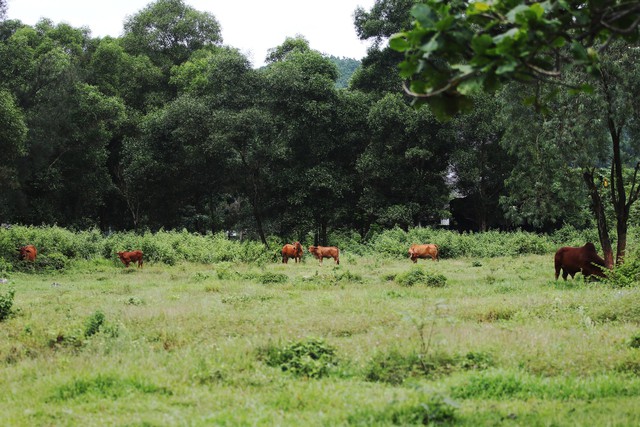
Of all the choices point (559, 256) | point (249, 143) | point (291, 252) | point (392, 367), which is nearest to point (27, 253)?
point (291, 252)

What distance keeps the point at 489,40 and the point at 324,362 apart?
5217 millimetres

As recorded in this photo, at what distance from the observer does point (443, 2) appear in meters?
4.86

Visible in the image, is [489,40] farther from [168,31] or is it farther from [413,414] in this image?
[168,31]

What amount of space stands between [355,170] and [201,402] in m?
39.5

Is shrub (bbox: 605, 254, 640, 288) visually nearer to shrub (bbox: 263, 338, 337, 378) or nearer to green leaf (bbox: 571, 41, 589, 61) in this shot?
shrub (bbox: 263, 338, 337, 378)

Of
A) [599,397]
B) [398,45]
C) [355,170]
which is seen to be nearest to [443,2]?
[398,45]

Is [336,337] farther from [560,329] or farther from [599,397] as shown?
[599,397]

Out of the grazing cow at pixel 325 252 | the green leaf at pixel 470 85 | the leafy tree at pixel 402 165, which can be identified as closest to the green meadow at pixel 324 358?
the green leaf at pixel 470 85

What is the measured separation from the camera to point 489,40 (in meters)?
4.51

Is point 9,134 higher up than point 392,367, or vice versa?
point 9,134

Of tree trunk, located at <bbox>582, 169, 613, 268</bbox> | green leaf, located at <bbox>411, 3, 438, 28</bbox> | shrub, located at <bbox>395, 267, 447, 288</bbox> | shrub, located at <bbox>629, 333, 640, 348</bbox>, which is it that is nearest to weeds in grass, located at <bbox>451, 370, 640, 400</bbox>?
shrub, located at <bbox>629, 333, 640, 348</bbox>

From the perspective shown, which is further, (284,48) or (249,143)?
(284,48)

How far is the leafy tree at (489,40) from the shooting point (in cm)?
451

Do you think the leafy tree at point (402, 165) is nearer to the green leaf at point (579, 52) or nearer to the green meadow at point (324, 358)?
the green meadow at point (324, 358)
